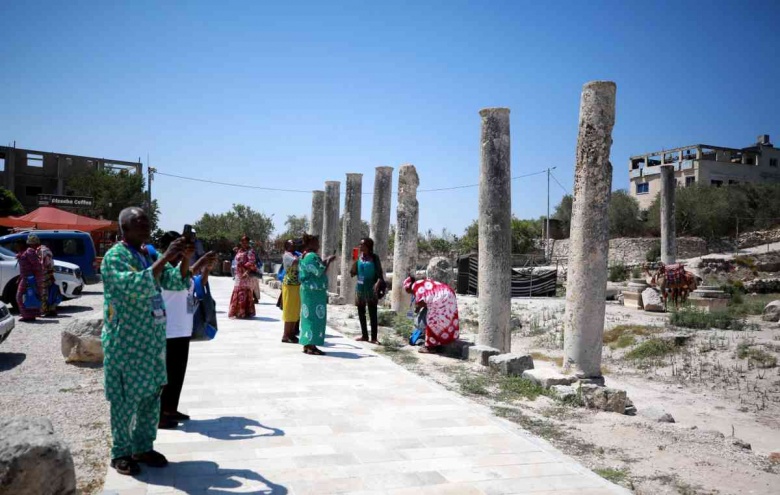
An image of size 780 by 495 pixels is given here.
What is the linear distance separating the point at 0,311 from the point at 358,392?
5654mm

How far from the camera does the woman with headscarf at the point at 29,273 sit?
1186cm

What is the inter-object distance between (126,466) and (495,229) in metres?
6.75

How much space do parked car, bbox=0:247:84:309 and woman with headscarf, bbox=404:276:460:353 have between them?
9.61 metres

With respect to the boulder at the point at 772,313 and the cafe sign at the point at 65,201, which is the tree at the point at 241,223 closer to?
the cafe sign at the point at 65,201

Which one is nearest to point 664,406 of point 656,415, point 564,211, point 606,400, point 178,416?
point 656,415

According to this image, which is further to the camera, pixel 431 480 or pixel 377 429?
pixel 377 429

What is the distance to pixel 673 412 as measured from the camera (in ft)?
25.3

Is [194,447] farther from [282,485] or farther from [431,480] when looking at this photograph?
[431,480]

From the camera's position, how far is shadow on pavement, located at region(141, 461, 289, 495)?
3.78m

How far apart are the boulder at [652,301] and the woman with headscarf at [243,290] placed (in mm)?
12442

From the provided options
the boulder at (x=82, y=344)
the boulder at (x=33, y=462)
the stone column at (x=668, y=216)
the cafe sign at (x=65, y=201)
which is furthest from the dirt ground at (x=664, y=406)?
the cafe sign at (x=65, y=201)

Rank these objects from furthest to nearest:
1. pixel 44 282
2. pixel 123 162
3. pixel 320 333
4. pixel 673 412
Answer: pixel 123 162 < pixel 44 282 < pixel 320 333 < pixel 673 412

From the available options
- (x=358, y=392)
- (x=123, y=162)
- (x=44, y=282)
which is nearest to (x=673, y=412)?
(x=358, y=392)

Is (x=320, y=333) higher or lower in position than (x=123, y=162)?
lower
